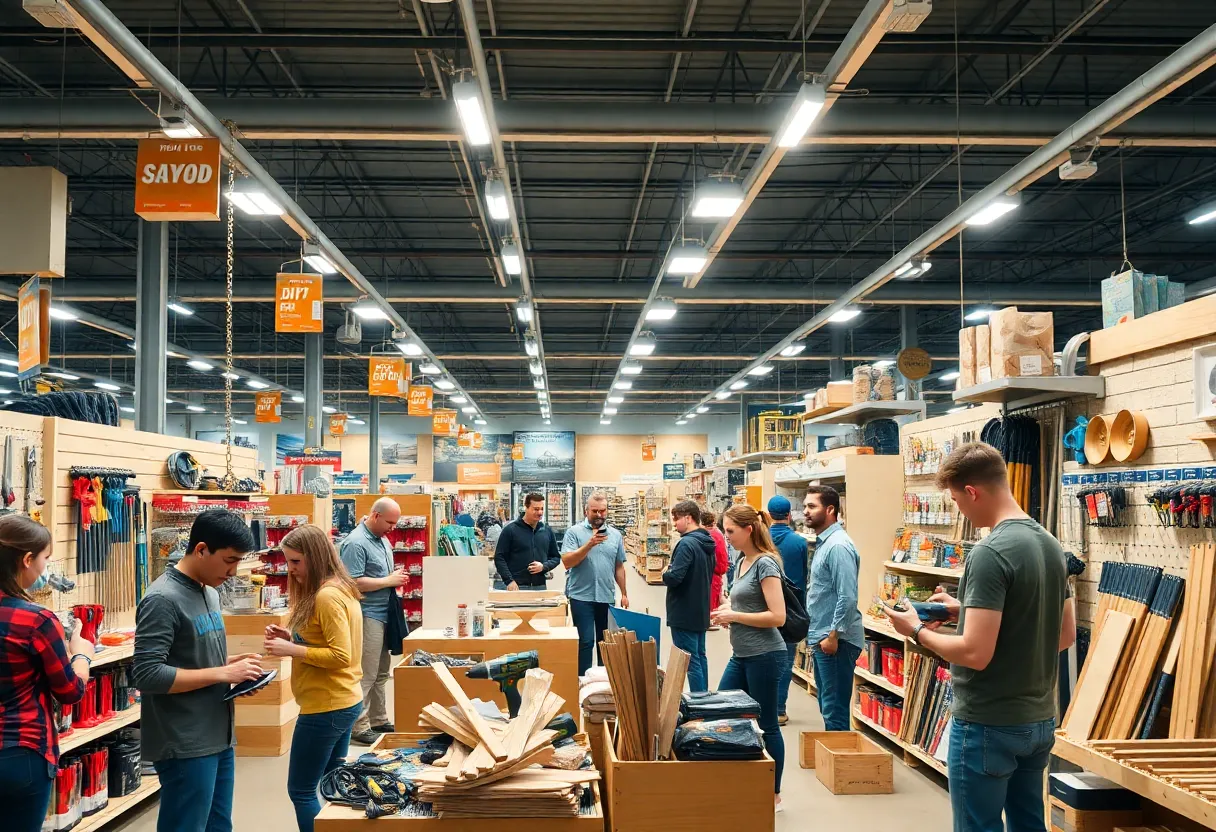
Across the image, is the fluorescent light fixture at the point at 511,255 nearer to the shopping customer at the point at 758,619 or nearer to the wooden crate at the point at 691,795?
the shopping customer at the point at 758,619

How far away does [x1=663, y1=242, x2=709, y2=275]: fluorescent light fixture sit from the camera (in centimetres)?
1032

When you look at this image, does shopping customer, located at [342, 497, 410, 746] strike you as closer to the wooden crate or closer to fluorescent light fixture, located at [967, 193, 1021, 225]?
the wooden crate

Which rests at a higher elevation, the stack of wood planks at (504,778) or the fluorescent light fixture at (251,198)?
the fluorescent light fixture at (251,198)

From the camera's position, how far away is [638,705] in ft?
9.64

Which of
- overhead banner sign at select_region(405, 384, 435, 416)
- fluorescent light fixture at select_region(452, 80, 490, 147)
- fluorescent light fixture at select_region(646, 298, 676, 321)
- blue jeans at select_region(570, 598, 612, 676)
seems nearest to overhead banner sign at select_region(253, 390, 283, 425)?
overhead banner sign at select_region(405, 384, 435, 416)

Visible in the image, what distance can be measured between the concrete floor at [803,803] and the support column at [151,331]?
3.79 meters

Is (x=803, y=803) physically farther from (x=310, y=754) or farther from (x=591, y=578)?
(x=310, y=754)

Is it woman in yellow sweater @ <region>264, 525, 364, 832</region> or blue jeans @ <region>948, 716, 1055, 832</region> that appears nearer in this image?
blue jeans @ <region>948, 716, 1055, 832</region>

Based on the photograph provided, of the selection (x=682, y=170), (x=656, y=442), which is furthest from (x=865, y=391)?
(x=656, y=442)

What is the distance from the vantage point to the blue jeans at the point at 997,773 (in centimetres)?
283

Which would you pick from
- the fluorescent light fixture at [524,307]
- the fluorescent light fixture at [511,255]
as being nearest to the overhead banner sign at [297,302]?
the fluorescent light fixture at [511,255]

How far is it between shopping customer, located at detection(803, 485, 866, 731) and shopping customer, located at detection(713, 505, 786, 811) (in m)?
0.82

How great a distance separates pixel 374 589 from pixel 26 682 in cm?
367

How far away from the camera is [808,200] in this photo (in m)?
13.8
